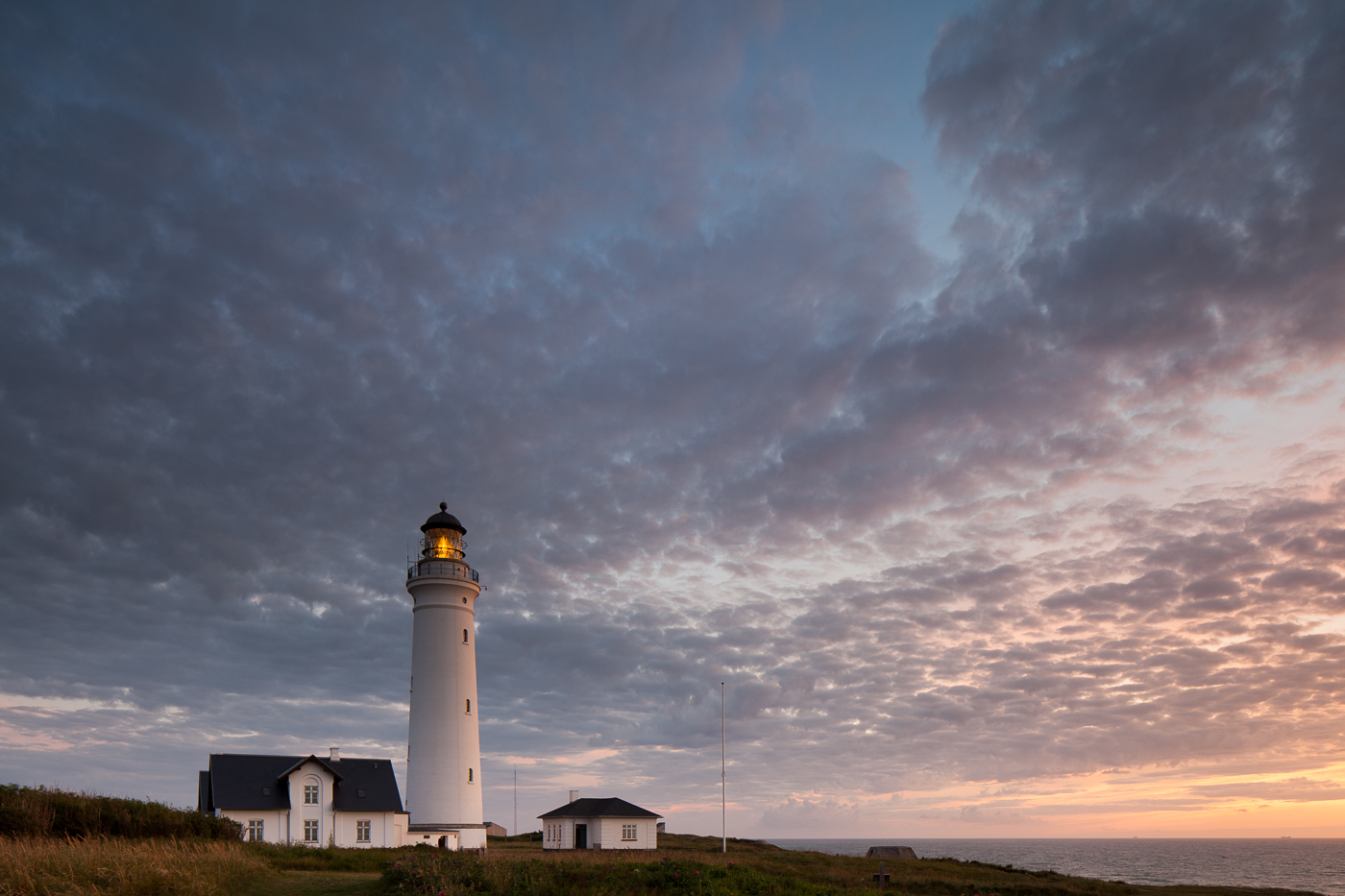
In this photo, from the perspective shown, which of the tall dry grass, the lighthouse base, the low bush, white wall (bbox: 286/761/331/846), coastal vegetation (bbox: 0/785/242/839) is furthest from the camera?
white wall (bbox: 286/761/331/846)

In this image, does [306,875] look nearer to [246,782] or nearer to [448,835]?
[448,835]

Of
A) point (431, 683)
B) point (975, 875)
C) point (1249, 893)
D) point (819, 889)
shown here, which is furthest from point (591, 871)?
point (1249, 893)

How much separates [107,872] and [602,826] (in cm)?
3943

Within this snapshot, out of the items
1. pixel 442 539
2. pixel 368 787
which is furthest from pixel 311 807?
pixel 442 539

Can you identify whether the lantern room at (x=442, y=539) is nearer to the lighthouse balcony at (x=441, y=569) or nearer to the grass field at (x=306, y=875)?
the lighthouse balcony at (x=441, y=569)

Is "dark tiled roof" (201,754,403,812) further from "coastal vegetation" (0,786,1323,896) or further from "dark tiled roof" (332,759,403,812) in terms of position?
"coastal vegetation" (0,786,1323,896)

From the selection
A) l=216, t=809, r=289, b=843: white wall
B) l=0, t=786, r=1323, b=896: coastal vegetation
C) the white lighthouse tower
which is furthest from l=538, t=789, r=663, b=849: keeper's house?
l=0, t=786, r=1323, b=896: coastal vegetation

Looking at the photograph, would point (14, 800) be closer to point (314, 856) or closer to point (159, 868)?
point (314, 856)

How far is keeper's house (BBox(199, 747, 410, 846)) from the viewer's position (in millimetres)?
39531

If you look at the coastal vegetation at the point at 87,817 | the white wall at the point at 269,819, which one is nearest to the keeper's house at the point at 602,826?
the white wall at the point at 269,819

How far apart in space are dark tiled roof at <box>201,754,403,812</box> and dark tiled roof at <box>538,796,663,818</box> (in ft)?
39.2

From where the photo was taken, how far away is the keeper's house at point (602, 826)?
49594 millimetres

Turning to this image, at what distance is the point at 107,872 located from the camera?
1368 cm

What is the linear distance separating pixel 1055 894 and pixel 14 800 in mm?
40648
